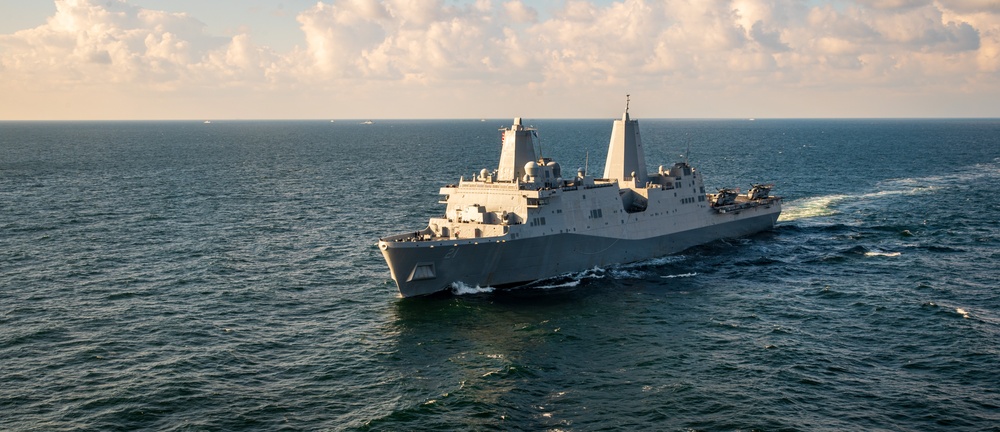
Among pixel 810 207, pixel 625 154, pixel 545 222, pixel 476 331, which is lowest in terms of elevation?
pixel 476 331

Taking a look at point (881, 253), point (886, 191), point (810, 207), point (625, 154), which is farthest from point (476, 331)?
point (886, 191)


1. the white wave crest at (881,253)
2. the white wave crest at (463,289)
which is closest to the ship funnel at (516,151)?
the white wave crest at (463,289)

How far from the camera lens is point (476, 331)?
109 feet

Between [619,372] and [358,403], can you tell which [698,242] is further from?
[358,403]

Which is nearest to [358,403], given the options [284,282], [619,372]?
[619,372]

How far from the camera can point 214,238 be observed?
5212cm

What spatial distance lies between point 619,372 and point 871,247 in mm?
31071

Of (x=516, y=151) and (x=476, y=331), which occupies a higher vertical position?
(x=516, y=151)

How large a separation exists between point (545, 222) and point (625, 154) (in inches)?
525

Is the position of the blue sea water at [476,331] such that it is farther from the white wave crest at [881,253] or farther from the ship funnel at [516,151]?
the ship funnel at [516,151]

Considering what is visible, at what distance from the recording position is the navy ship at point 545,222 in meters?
38.4

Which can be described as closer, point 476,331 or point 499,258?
point 476,331

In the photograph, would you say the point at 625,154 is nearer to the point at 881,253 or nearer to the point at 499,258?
the point at 499,258

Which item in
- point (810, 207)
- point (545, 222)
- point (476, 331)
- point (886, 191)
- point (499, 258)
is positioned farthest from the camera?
point (886, 191)
